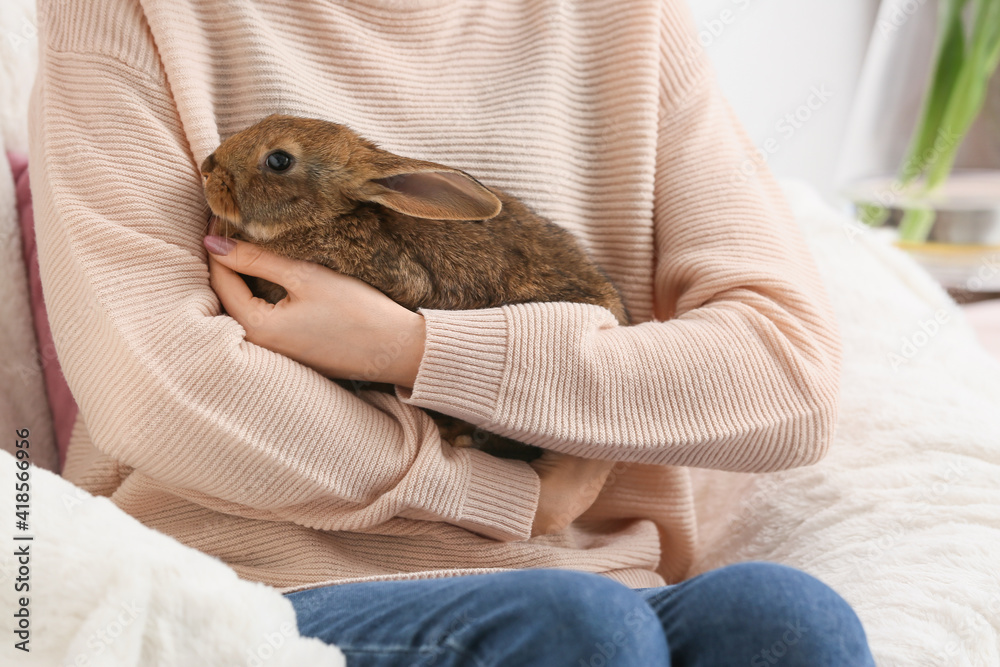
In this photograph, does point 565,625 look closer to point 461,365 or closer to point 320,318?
point 461,365

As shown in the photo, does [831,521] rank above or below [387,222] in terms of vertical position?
below

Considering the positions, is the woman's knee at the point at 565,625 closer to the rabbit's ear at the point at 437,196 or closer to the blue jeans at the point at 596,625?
the blue jeans at the point at 596,625

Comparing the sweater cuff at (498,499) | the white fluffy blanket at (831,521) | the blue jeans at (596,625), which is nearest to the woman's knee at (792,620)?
the blue jeans at (596,625)

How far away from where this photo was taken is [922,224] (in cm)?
276

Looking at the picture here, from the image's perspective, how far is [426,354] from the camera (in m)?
1.00

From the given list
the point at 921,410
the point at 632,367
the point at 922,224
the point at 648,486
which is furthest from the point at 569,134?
the point at 922,224

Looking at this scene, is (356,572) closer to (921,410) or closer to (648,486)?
(648,486)

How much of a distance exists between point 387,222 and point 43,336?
2.03 ft

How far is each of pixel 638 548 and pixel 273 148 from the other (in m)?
0.76

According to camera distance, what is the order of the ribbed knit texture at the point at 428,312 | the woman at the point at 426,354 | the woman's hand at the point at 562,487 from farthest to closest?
the woman's hand at the point at 562,487, the ribbed knit texture at the point at 428,312, the woman at the point at 426,354

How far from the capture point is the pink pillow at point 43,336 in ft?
4.13

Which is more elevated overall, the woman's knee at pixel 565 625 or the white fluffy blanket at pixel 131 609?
the woman's knee at pixel 565 625

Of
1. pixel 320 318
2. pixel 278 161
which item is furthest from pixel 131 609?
pixel 278 161

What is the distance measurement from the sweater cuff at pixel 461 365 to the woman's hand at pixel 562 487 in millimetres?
167
